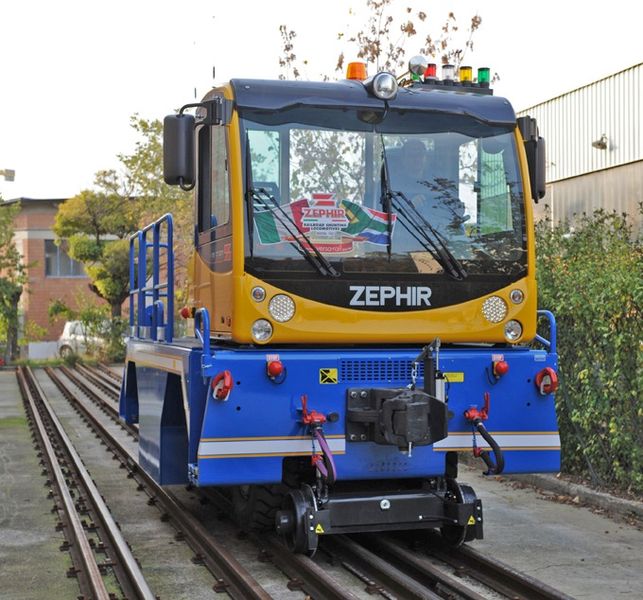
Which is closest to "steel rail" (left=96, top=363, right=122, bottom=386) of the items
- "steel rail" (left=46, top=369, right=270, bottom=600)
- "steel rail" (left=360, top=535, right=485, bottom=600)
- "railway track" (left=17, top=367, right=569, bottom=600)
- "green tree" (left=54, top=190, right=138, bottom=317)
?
"green tree" (left=54, top=190, right=138, bottom=317)

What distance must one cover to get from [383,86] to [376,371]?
201cm

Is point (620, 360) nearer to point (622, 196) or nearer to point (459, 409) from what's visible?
point (459, 409)

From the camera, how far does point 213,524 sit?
8.64 metres

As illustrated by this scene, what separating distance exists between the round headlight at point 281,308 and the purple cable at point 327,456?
784mm

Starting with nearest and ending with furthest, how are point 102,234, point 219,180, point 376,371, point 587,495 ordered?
point 376,371, point 219,180, point 587,495, point 102,234

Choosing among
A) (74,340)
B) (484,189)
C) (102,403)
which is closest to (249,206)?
(484,189)

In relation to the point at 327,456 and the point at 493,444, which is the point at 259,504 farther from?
the point at 493,444

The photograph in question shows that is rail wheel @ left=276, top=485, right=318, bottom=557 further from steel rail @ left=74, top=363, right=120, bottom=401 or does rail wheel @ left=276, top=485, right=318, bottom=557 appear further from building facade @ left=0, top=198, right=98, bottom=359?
building facade @ left=0, top=198, right=98, bottom=359

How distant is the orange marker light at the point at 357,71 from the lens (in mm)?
7918

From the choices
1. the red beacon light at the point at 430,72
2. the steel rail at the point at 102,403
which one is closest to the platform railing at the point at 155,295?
the red beacon light at the point at 430,72

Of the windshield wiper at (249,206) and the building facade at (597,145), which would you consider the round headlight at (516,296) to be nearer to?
the windshield wiper at (249,206)

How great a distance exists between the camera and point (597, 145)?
2375 cm

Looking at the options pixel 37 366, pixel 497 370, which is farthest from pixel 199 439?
pixel 37 366

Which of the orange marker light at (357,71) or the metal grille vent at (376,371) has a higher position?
the orange marker light at (357,71)
